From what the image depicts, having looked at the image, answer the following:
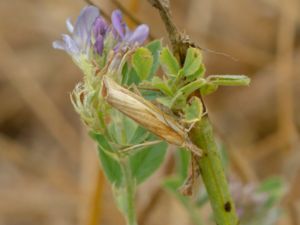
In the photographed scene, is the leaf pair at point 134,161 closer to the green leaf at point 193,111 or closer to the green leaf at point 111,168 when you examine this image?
the green leaf at point 111,168

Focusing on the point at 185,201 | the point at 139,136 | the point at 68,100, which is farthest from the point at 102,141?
the point at 68,100

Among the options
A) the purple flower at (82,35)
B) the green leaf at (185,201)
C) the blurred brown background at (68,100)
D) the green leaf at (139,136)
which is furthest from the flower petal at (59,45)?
the blurred brown background at (68,100)

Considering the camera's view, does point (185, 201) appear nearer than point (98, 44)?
No

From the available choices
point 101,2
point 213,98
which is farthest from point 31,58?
point 101,2

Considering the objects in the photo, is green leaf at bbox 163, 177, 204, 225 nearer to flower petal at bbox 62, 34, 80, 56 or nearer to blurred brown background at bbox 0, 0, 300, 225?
flower petal at bbox 62, 34, 80, 56

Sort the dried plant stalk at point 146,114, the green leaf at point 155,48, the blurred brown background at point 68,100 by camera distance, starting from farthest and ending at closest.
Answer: the blurred brown background at point 68,100 < the green leaf at point 155,48 < the dried plant stalk at point 146,114

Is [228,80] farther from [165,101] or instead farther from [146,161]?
[146,161]
